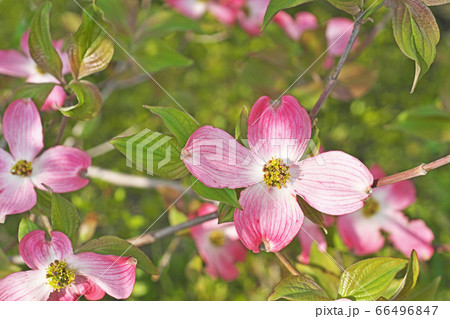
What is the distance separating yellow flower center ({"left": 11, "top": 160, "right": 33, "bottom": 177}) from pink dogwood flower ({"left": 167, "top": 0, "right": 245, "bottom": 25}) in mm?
645

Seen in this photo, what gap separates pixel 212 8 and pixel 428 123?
0.66 meters

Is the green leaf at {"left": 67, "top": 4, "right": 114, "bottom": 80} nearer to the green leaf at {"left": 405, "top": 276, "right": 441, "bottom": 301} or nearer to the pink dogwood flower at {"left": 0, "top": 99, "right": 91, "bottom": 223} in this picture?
the pink dogwood flower at {"left": 0, "top": 99, "right": 91, "bottom": 223}

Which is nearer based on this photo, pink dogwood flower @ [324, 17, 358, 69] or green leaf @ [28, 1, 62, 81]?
green leaf @ [28, 1, 62, 81]

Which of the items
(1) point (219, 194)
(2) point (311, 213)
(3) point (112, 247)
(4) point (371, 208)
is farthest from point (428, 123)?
(3) point (112, 247)

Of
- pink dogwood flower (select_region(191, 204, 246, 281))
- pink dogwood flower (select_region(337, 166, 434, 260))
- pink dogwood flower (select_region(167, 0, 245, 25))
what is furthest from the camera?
pink dogwood flower (select_region(167, 0, 245, 25))

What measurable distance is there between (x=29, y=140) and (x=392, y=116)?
1.10 metres

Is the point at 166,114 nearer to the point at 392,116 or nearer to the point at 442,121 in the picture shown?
the point at 442,121

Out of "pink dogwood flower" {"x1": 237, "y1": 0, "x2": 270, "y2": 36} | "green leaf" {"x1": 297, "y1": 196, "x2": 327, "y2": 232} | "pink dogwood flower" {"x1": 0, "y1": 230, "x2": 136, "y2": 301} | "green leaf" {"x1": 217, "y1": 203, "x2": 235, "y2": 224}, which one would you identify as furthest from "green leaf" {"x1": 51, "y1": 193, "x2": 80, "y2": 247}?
"pink dogwood flower" {"x1": 237, "y1": 0, "x2": 270, "y2": 36}

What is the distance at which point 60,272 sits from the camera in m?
0.67

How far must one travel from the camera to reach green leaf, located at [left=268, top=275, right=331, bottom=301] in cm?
65

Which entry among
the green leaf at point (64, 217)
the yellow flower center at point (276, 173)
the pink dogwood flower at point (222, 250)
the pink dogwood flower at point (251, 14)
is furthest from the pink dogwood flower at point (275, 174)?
the pink dogwood flower at point (251, 14)

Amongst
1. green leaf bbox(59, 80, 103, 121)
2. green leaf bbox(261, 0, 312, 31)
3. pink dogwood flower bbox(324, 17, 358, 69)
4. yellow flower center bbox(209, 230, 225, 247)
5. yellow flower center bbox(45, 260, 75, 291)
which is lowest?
yellow flower center bbox(45, 260, 75, 291)

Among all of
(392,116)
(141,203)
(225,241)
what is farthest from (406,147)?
(141,203)

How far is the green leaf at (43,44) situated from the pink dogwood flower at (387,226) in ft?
2.13
